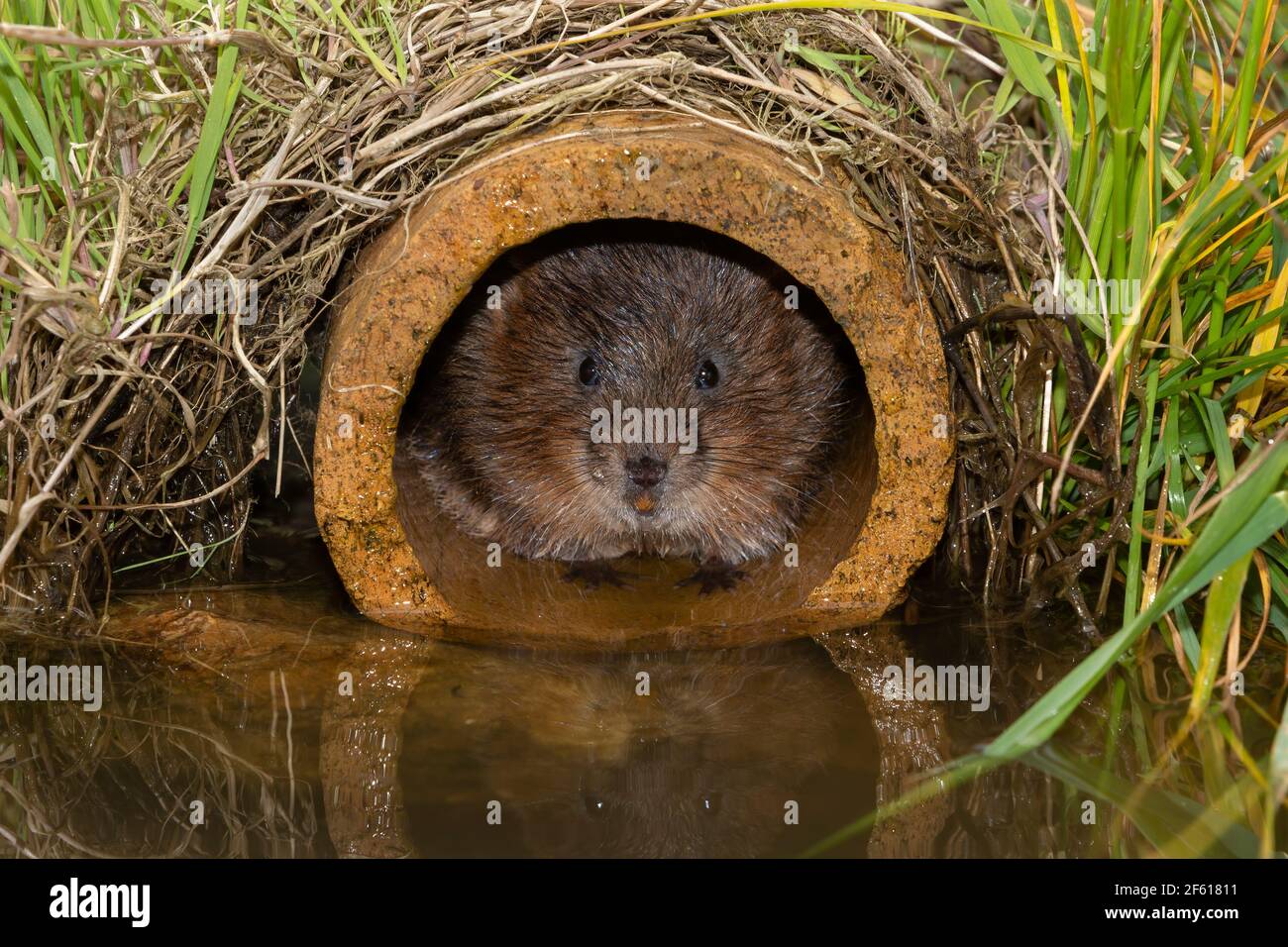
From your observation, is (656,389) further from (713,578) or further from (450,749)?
(450,749)

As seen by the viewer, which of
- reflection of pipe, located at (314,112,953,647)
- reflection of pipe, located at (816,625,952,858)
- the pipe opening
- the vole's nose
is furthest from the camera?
the pipe opening

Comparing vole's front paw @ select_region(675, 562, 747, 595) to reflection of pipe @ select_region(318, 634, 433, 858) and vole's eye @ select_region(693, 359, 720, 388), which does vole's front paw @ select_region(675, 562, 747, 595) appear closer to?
vole's eye @ select_region(693, 359, 720, 388)

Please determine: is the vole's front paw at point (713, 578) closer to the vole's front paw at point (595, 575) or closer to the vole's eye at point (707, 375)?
the vole's front paw at point (595, 575)

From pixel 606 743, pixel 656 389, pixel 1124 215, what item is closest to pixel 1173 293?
pixel 1124 215

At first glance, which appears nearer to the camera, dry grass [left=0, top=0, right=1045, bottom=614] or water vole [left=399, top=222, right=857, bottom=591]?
dry grass [left=0, top=0, right=1045, bottom=614]

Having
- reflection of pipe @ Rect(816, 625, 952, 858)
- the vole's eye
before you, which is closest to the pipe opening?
the vole's eye
